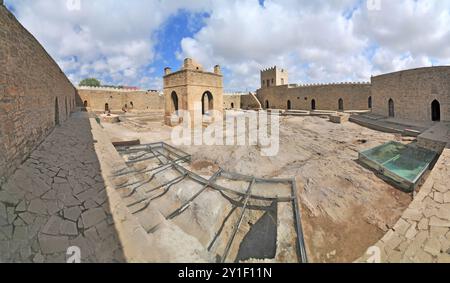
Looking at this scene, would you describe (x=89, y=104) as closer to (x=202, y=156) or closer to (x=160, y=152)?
(x=160, y=152)

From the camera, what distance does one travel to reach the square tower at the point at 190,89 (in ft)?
47.0

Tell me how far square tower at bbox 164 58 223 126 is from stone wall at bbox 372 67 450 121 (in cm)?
1323

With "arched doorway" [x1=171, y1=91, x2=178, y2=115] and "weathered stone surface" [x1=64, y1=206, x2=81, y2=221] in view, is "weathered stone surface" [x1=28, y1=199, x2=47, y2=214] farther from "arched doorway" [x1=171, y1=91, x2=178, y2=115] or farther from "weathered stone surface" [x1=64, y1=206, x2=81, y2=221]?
"arched doorway" [x1=171, y1=91, x2=178, y2=115]

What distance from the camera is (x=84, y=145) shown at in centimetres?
704

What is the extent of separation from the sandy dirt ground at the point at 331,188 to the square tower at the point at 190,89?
211 inches

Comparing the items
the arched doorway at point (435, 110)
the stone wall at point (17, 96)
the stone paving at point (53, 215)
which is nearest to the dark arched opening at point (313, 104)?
the arched doorway at point (435, 110)

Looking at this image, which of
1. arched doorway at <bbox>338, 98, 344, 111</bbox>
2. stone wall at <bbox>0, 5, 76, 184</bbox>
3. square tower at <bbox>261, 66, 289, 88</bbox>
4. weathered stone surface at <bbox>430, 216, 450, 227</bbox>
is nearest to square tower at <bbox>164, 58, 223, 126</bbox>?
stone wall at <bbox>0, 5, 76, 184</bbox>

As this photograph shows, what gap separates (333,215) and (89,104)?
31.8m

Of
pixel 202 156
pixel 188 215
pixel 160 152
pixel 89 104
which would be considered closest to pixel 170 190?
pixel 188 215

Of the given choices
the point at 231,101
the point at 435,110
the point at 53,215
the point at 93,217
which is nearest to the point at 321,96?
the point at 435,110

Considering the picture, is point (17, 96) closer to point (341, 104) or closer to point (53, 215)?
point (53, 215)

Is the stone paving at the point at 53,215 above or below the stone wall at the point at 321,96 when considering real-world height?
below

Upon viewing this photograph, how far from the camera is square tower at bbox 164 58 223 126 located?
47.0 ft

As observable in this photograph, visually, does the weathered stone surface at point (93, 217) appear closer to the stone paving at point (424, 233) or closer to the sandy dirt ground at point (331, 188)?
the sandy dirt ground at point (331, 188)
